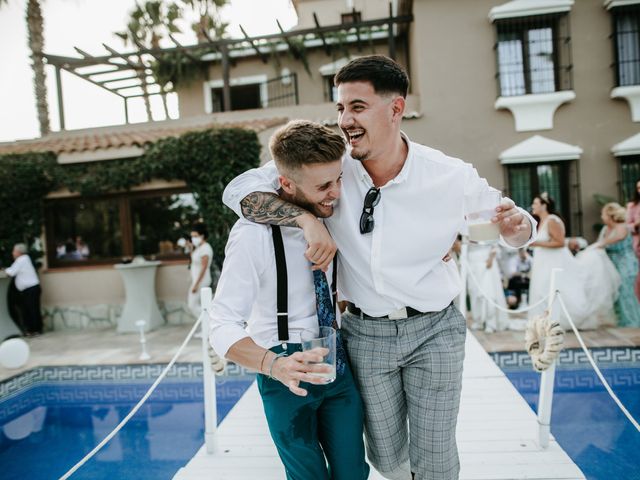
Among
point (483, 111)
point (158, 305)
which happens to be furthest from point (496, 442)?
point (483, 111)

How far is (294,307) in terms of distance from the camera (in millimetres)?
1789

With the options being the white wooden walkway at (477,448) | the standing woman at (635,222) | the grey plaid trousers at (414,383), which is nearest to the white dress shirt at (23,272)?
the white wooden walkway at (477,448)

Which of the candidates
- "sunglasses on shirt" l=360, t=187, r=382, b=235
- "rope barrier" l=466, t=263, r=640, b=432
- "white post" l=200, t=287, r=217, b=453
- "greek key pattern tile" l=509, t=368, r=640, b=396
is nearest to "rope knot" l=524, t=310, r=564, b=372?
"rope barrier" l=466, t=263, r=640, b=432

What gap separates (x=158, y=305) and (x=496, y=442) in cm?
761

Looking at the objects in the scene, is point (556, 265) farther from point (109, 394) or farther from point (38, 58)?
point (38, 58)

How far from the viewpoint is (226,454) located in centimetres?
317

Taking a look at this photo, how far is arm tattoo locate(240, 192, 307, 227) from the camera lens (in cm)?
173

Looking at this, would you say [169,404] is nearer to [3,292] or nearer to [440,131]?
[3,292]

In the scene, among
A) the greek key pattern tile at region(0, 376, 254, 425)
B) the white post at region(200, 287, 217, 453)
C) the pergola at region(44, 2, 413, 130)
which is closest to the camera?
the white post at region(200, 287, 217, 453)

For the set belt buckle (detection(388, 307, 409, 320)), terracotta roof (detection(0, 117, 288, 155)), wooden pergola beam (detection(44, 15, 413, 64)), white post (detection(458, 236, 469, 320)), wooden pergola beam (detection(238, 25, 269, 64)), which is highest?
wooden pergola beam (detection(238, 25, 269, 64))

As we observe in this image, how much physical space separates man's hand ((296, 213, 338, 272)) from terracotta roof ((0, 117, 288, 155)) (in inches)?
309

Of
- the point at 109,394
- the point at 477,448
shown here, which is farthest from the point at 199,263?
the point at 477,448

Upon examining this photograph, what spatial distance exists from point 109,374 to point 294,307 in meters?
5.50

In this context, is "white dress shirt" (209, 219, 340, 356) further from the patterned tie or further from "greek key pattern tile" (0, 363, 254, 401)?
"greek key pattern tile" (0, 363, 254, 401)
